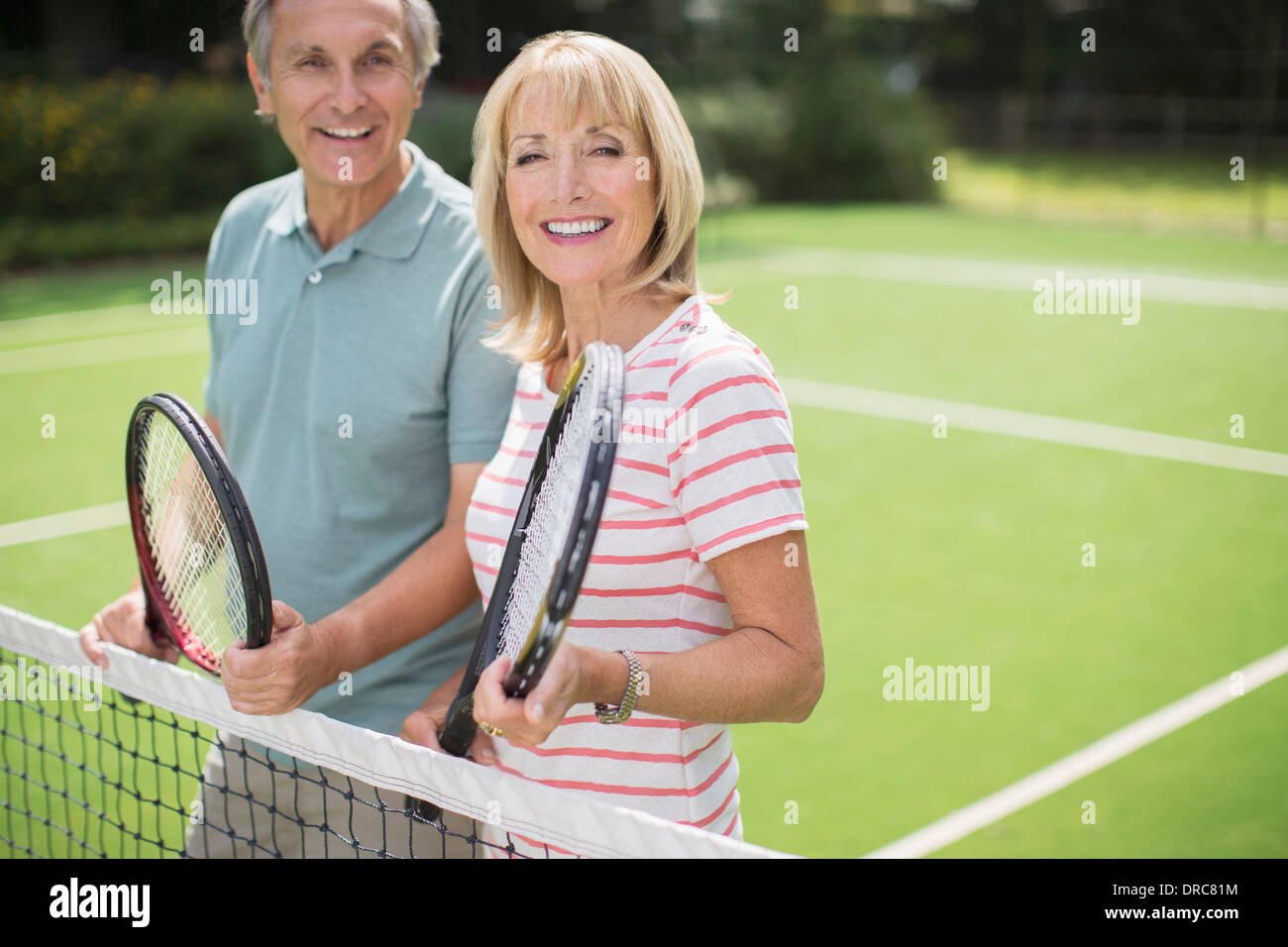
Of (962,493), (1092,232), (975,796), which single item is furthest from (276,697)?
(1092,232)

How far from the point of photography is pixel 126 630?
2.82m

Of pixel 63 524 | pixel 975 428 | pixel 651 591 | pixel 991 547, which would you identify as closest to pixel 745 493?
pixel 651 591

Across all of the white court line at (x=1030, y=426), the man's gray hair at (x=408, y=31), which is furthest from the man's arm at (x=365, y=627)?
the white court line at (x=1030, y=426)

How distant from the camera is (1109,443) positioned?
9750 mm

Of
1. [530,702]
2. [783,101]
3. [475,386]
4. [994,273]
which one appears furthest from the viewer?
[783,101]

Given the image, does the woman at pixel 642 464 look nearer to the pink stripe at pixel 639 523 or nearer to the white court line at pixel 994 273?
the pink stripe at pixel 639 523

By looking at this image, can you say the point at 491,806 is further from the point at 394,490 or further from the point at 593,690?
the point at 394,490

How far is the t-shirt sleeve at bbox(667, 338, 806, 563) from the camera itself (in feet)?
6.60

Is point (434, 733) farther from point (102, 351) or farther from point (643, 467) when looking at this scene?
point (102, 351)

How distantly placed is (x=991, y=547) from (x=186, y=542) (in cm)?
561

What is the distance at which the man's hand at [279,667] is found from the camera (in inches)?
90.1

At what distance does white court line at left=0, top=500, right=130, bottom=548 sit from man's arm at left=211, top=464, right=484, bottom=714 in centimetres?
564

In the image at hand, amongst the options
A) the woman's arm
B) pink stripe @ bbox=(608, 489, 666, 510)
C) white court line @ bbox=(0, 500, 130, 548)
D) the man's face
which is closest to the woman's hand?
the woman's arm

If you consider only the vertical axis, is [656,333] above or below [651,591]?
above
